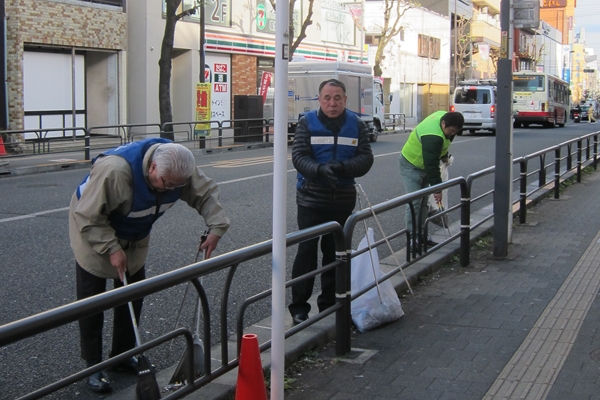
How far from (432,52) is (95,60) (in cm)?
3461

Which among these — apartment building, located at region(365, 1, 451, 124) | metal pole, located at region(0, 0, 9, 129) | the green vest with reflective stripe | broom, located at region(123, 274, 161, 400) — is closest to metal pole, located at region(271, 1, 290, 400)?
broom, located at region(123, 274, 161, 400)

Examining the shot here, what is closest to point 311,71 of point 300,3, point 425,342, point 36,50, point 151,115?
point 151,115

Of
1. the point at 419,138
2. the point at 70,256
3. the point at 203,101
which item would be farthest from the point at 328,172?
the point at 203,101

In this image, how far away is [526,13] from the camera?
8055 millimetres

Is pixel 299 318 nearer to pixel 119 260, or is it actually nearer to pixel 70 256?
pixel 119 260

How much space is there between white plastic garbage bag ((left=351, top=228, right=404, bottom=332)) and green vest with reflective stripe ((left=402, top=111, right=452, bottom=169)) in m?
2.15

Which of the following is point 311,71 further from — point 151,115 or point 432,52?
point 432,52

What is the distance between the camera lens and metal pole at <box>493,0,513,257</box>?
779cm

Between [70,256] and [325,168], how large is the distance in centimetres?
377

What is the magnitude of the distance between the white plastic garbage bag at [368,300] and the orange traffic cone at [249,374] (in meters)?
1.92

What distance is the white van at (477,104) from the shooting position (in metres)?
33.7

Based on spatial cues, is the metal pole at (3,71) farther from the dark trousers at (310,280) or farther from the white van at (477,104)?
the white van at (477,104)

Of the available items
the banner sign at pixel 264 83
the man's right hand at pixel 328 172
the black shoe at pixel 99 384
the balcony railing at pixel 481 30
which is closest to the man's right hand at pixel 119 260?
the black shoe at pixel 99 384

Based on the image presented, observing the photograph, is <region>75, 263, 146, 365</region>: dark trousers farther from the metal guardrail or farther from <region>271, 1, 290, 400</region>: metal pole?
the metal guardrail
